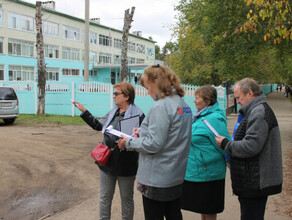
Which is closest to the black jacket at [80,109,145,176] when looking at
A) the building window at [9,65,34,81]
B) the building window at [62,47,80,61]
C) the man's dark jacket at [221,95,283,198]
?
the man's dark jacket at [221,95,283,198]

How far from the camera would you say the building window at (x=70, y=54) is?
4456 cm

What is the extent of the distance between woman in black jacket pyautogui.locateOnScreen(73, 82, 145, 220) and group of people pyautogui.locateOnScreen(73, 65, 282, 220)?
0.04 ft

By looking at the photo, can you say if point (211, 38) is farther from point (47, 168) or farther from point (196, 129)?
point (196, 129)

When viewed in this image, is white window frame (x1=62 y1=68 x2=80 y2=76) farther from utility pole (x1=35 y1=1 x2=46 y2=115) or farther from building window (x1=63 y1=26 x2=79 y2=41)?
utility pole (x1=35 y1=1 x2=46 y2=115)

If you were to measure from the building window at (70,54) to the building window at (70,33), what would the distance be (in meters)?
1.70

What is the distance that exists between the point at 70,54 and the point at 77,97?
1224 inches

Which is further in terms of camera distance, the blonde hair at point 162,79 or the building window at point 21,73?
the building window at point 21,73

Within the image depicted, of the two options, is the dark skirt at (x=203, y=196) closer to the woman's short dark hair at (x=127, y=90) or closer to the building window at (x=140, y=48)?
the woman's short dark hair at (x=127, y=90)

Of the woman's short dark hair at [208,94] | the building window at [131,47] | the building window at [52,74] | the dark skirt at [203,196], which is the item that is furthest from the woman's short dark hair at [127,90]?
the building window at [131,47]

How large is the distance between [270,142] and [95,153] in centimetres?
176

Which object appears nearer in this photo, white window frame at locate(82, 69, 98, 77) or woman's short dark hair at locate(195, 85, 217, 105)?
woman's short dark hair at locate(195, 85, 217, 105)

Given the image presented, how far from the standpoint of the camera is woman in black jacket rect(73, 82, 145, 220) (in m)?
3.26

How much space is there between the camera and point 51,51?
138 ft

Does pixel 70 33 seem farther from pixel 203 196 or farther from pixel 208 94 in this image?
pixel 203 196
